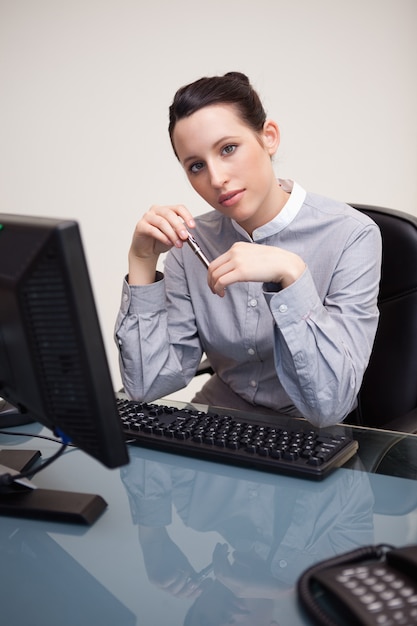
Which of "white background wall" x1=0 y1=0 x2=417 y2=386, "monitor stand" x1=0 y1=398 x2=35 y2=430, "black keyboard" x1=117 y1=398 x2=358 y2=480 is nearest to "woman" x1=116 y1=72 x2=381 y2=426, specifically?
"black keyboard" x1=117 y1=398 x2=358 y2=480

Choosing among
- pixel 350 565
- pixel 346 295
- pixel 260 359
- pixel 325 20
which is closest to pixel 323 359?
pixel 346 295

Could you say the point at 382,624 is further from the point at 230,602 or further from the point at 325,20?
the point at 325,20

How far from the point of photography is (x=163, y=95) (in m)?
2.71

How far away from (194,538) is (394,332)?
0.78 metres

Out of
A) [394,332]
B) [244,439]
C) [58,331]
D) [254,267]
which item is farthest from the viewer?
[394,332]

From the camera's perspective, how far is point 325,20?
2.48 m

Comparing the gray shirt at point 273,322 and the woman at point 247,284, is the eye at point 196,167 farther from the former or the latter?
the gray shirt at point 273,322

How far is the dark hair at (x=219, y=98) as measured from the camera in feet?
4.29

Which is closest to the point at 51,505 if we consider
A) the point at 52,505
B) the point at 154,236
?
the point at 52,505

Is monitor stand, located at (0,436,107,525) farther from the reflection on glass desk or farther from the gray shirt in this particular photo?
the gray shirt

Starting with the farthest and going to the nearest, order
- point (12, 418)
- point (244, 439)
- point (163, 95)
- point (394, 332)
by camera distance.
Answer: point (163, 95) < point (394, 332) < point (12, 418) < point (244, 439)

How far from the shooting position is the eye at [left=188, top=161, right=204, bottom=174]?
4.31ft

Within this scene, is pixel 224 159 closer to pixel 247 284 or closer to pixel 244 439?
pixel 247 284

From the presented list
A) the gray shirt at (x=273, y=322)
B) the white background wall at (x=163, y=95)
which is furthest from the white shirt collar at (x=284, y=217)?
the white background wall at (x=163, y=95)
